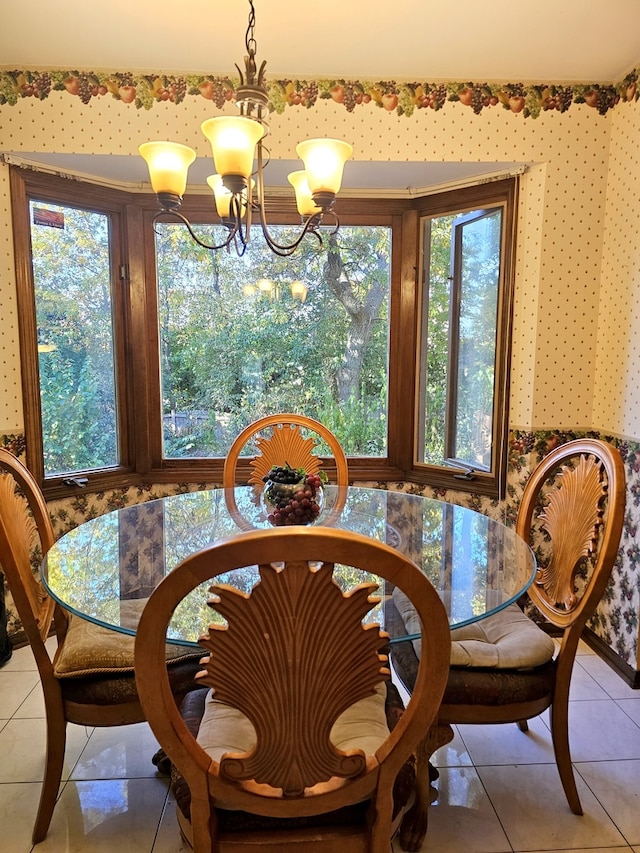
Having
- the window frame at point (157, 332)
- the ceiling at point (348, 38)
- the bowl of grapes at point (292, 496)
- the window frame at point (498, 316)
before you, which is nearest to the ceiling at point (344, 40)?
the ceiling at point (348, 38)

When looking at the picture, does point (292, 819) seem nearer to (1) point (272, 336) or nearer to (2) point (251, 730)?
(2) point (251, 730)

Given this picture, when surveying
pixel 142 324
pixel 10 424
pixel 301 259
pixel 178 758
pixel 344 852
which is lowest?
pixel 344 852

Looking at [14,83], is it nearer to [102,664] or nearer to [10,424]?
[10,424]

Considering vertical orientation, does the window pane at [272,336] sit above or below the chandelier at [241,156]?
below

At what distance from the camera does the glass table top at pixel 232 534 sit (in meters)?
1.27

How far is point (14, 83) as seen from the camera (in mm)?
2234

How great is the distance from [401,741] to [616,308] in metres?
2.08

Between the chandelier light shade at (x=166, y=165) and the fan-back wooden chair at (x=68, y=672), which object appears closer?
the fan-back wooden chair at (x=68, y=672)

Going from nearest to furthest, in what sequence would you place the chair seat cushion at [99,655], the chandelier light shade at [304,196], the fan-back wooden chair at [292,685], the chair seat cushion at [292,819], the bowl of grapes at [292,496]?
the fan-back wooden chair at [292,685] < the chair seat cushion at [292,819] < the chair seat cushion at [99,655] < the bowl of grapes at [292,496] < the chandelier light shade at [304,196]

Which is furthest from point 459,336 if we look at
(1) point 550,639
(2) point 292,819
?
(2) point 292,819

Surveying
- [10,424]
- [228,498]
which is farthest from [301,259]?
[10,424]

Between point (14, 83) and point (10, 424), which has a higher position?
point (14, 83)

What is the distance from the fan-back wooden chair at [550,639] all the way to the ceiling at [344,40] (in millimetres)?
1559

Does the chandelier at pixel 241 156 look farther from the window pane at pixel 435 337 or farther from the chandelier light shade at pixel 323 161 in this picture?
the window pane at pixel 435 337
